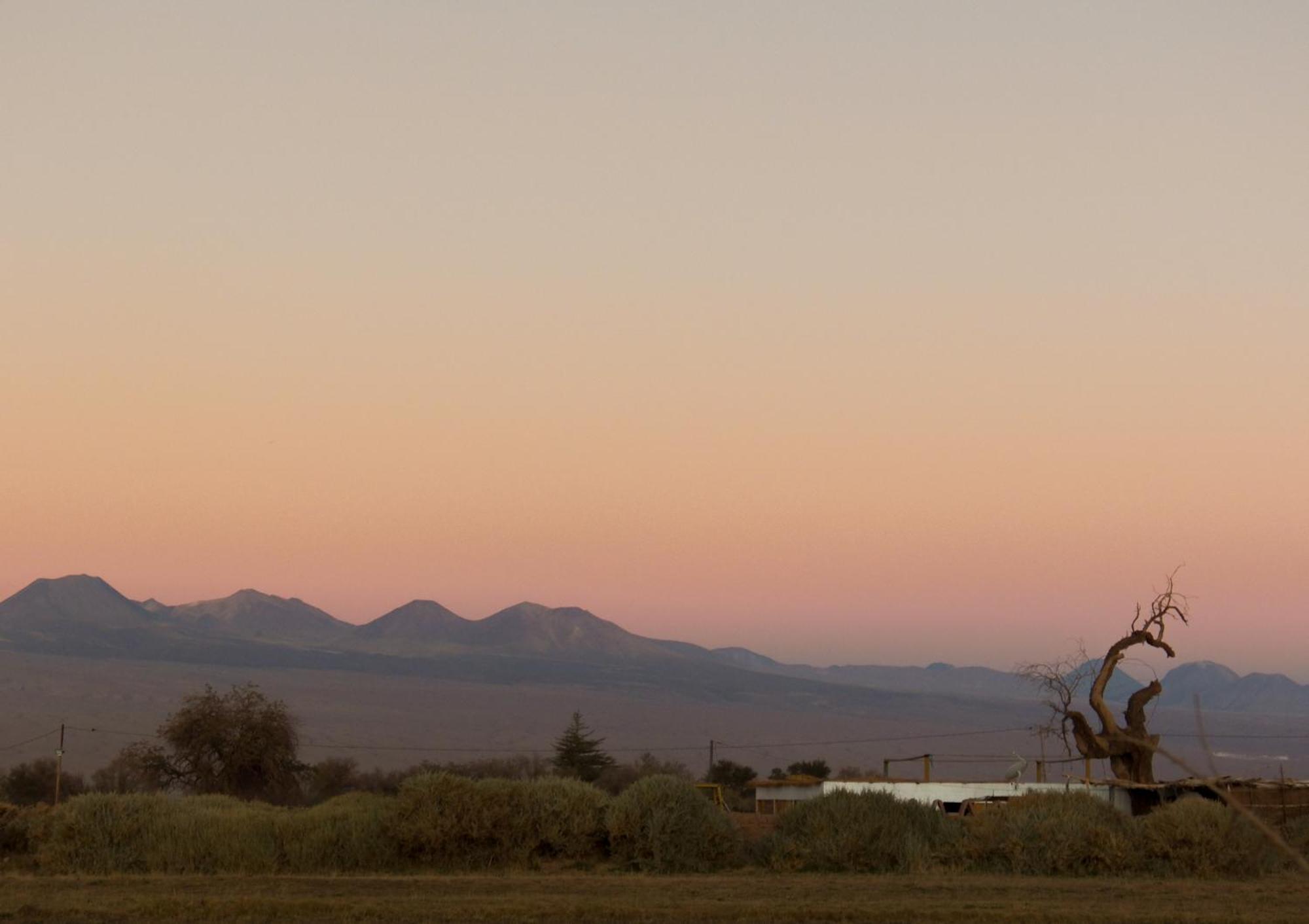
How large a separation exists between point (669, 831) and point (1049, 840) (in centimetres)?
776

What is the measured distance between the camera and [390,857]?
30.1m

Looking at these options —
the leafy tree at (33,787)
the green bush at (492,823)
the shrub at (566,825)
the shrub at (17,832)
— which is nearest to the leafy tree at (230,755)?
the leafy tree at (33,787)

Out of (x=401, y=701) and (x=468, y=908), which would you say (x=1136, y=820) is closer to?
(x=468, y=908)

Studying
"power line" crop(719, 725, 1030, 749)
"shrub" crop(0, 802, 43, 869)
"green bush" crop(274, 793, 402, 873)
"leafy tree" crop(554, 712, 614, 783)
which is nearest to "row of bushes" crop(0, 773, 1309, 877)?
"green bush" crop(274, 793, 402, 873)

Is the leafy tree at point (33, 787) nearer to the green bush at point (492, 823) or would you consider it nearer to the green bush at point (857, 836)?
the green bush at point (492, 823)

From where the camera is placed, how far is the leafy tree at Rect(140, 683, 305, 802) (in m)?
54.6

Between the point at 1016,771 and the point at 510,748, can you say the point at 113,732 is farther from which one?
the point at 1016,771

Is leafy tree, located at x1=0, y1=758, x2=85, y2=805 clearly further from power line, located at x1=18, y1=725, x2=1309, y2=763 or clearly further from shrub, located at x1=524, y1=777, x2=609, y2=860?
power line, located at x1=18, y1=725, x2=1309, y2=763

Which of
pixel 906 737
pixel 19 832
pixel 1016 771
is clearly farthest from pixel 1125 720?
pixel 906 737

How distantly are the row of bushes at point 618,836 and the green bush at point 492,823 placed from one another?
0.03m

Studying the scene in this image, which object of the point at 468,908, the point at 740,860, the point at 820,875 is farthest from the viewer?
the point at 740,860

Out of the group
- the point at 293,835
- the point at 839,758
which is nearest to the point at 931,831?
the point at 293,835

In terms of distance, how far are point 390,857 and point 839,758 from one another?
107739 mm

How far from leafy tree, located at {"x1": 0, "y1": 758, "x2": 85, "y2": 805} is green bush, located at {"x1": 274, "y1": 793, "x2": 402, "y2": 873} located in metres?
29.4
